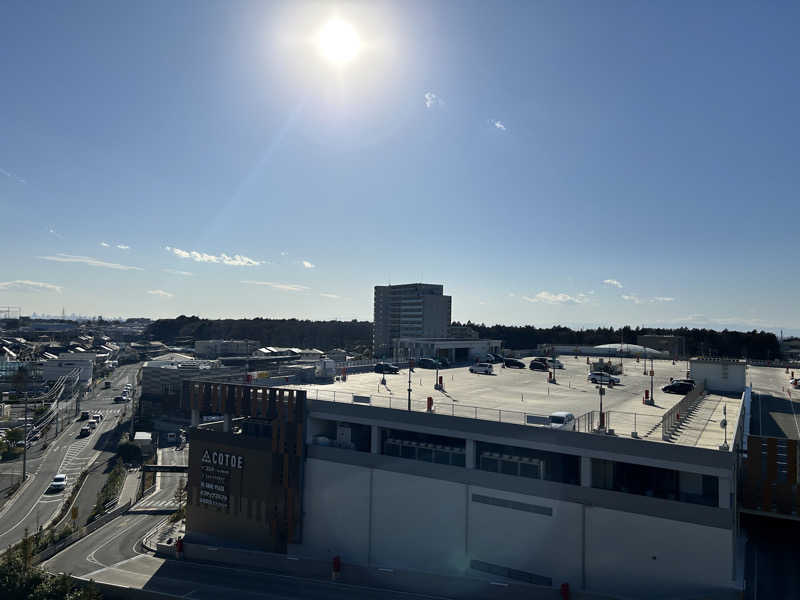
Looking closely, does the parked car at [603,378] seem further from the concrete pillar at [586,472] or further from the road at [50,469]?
the road at [50,469]

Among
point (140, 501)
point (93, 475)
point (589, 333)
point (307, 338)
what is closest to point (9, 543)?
point (140, 501)

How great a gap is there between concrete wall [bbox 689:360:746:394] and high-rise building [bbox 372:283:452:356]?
93.5m

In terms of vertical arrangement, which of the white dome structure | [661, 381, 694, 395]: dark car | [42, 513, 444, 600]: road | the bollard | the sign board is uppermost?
the white dome structure

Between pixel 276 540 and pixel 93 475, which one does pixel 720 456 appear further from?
pixel 93 475

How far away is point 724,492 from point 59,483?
2210 inches

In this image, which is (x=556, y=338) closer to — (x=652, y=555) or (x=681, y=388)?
(x=681, y=388)

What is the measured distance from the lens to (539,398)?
3306cm

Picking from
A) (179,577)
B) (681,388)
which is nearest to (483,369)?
(681,388)

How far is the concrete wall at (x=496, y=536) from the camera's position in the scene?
20266 millimetres

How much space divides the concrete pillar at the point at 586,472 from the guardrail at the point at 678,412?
3366 mm

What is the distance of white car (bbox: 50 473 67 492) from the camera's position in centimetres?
4922

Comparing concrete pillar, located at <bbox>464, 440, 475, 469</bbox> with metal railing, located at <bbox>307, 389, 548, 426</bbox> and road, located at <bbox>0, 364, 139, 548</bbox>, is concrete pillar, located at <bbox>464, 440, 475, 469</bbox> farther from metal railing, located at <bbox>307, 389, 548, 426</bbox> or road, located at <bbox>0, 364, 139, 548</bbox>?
road, located at <bbox>0, 364, 139, 548</bbox>

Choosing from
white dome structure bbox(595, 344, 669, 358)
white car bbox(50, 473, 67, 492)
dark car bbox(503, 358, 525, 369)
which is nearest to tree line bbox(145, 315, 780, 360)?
white dome structure bbox(595, 344, 669, 358)

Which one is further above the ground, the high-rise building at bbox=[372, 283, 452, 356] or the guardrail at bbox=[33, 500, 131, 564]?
the high-rise building at bbox=[372, 283, 452, 356]
